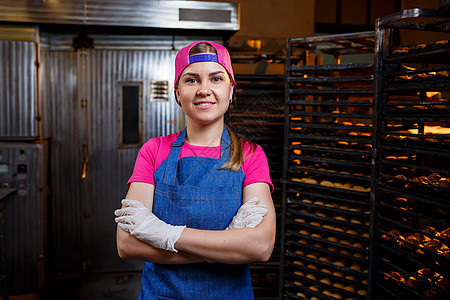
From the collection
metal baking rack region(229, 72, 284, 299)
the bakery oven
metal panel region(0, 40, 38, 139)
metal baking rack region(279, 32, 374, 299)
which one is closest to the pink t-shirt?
the bakery oven

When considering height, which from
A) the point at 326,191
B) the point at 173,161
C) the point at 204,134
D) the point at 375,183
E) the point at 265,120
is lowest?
the point at 326,191

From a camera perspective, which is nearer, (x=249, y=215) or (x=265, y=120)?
(x=249, y=215)

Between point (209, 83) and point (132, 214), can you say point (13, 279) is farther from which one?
point (209, 83)

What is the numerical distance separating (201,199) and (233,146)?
0.24 m

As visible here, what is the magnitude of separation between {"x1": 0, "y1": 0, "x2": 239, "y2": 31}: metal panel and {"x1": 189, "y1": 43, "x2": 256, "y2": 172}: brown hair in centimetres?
259

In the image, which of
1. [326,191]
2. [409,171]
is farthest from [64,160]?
[409,171]

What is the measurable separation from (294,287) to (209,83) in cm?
225

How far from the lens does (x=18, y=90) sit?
3.77 m

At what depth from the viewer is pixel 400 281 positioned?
2334 millimetres

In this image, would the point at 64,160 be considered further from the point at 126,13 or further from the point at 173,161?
the point at 173,161

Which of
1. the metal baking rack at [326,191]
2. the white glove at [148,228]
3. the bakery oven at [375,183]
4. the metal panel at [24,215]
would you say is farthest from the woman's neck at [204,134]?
the metal panel at [24,215]

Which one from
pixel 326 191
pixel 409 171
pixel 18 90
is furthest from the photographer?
pixel 18 90

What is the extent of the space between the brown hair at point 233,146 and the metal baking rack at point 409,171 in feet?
3.68

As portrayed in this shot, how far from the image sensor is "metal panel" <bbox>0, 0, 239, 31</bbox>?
3.66 m
